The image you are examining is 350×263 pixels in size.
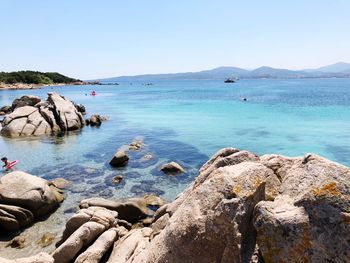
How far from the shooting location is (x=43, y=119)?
4700 cm

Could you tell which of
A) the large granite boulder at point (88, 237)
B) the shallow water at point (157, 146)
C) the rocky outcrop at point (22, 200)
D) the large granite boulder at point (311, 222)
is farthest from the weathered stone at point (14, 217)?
the large granite boulder at point (311, 222)

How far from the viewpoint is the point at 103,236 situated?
13602mm

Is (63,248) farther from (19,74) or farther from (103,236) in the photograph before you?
(19,74)

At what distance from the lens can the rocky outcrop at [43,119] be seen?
4397 cm

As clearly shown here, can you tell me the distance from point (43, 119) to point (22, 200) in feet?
101

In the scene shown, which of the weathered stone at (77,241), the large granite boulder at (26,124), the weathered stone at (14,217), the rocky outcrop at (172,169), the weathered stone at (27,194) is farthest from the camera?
the large granite boulder at (26,124)

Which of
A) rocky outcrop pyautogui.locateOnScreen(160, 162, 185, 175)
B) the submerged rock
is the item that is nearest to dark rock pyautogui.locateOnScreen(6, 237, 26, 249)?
the submerged rock

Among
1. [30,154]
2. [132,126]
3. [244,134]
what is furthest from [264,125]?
[30,154]

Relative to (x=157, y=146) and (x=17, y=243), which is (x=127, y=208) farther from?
(x=157, y=146)

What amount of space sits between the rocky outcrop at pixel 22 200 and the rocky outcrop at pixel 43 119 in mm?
26297

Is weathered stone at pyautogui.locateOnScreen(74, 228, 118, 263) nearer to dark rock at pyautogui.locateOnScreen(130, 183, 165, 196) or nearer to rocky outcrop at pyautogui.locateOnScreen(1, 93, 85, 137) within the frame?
dark rock at pyautogui.locateOnScreen(130, 183, 165, 196)

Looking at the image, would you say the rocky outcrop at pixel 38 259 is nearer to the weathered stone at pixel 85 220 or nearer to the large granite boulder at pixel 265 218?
the weathered stone at pixel 85 220

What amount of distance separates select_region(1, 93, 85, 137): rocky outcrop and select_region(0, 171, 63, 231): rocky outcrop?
26.3m

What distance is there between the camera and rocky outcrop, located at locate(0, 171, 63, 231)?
17500mm
